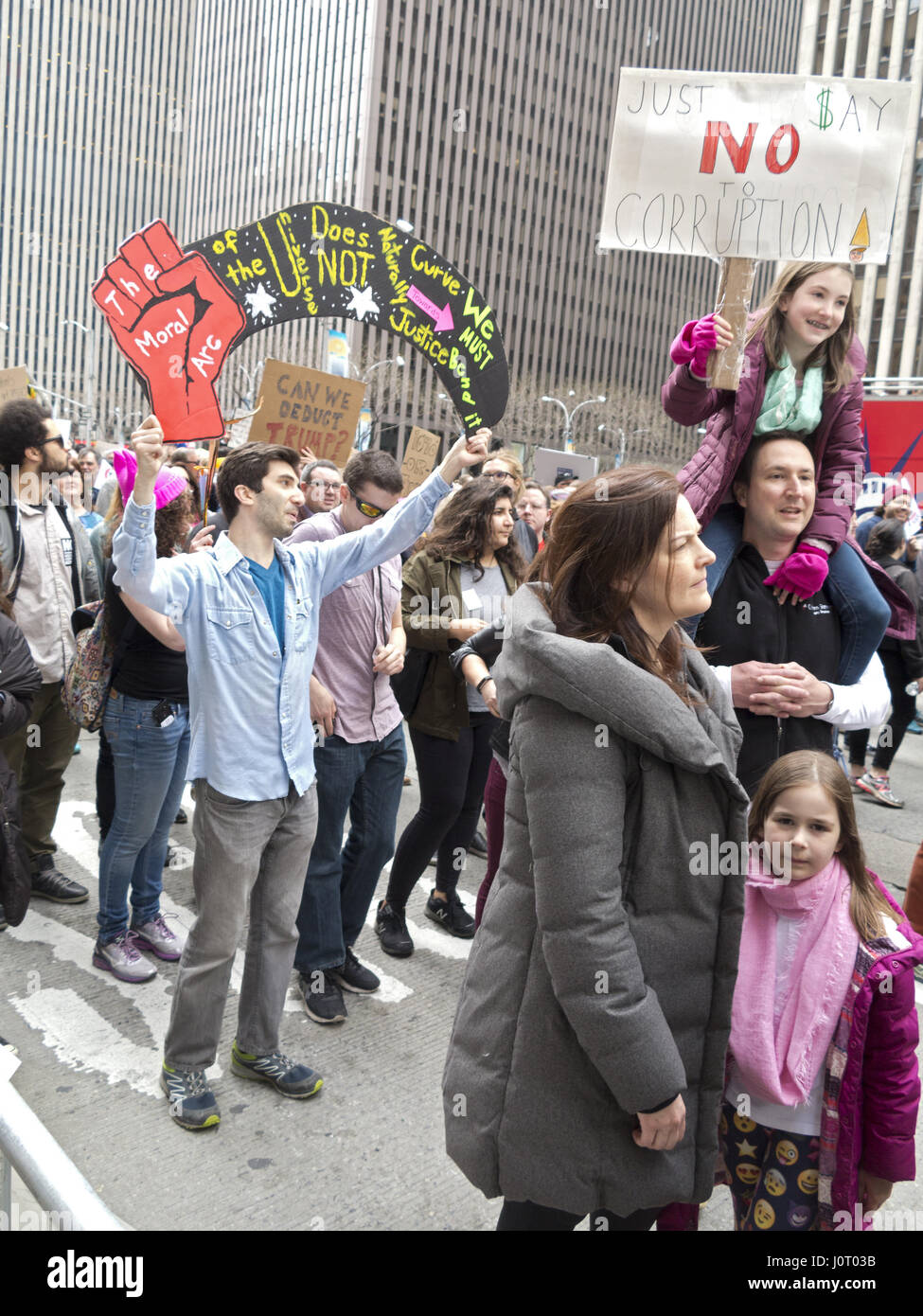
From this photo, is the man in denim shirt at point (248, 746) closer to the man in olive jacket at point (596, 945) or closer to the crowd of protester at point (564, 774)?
the crowd of protester at point (564, 774)

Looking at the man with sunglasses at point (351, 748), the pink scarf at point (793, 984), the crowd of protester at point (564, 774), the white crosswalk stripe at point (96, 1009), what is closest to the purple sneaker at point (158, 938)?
the crowd of protester at point (564, 774)

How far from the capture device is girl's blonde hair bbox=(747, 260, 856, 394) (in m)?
2.40

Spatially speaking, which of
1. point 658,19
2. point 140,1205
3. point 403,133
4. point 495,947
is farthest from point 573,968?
point 658,19

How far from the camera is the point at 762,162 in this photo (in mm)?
2379

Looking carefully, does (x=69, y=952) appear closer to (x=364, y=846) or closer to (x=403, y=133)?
(x=364, y=846)

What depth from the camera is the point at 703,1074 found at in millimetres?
1710

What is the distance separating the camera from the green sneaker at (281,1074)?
3.15 metres

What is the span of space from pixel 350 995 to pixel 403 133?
7552 centimetres

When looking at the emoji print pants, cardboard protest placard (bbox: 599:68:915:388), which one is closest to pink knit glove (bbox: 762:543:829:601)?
cardboard protest placard (bbox: 599:68:915:388)

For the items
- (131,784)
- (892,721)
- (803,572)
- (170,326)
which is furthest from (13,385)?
(892,721)

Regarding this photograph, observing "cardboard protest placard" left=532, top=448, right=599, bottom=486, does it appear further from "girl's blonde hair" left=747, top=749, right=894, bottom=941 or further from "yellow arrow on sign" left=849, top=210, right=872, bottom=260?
"girl's blonde hair" left=747, top=749, right=894, bottom=941

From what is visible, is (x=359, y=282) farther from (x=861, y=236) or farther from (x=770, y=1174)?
(x=770, y=1174)

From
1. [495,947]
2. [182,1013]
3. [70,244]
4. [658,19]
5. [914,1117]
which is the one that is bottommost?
[182,1013]

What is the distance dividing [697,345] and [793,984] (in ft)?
4.62
